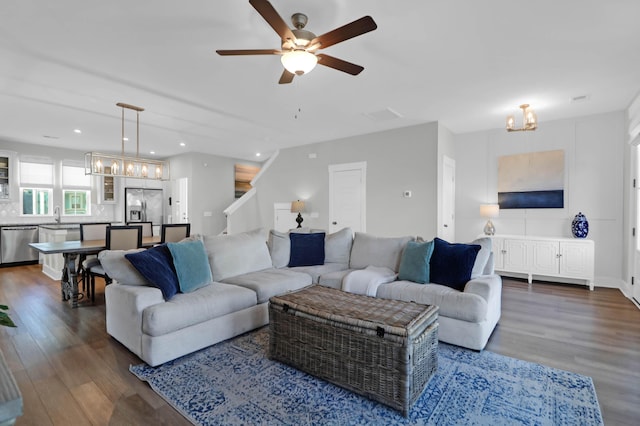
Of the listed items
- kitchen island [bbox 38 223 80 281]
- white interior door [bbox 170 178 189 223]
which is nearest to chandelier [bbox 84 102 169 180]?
kitchen island [bbox 38 223 80 281]

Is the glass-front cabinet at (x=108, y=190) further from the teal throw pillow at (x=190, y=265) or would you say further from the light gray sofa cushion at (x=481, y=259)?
the light gray sofa cushion at (x=481, y=259)

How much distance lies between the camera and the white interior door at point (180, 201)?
8375 mm

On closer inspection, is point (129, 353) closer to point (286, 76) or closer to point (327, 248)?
point (327, 248)

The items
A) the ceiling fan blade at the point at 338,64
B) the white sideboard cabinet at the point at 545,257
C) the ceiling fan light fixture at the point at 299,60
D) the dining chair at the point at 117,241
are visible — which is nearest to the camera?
the ceiling fan light fixture at the point at 299,60

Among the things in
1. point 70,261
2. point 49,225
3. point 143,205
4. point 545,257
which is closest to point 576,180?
point 545,257

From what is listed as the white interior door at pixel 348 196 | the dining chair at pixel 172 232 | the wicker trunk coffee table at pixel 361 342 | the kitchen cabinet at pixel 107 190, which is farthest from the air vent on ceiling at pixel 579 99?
the kitchen cabinet at pixel 107 190

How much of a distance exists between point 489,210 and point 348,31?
4.42 metres

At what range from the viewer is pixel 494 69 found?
10.9 ft

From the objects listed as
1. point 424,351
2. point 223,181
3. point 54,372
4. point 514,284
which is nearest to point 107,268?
point 54,372

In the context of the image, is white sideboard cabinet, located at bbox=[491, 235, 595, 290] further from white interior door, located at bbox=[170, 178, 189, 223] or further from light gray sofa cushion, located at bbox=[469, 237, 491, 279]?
white interior door, located at bbox=[170, 178, 189, 223]

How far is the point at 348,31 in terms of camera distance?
7.04ft

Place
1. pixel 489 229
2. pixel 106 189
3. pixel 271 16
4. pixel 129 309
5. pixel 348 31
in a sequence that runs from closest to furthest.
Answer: pixel 271 16 → pixel 348 31 → pixel 129 309 → pixel 489 229 → pixel 106 189

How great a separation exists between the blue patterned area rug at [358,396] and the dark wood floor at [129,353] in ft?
0.45

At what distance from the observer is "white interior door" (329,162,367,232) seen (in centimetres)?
620
